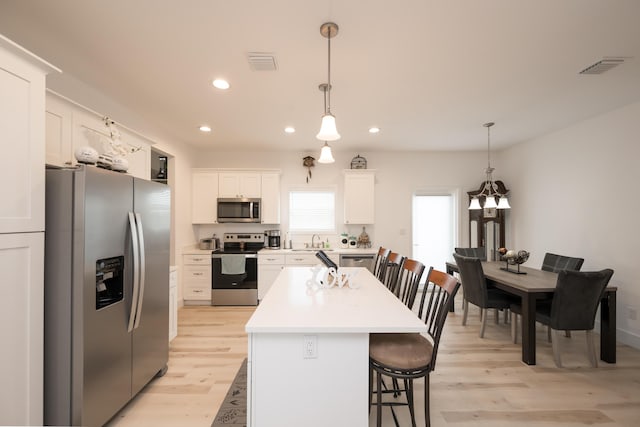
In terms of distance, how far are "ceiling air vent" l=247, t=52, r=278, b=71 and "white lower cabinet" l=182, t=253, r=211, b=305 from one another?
127 inches

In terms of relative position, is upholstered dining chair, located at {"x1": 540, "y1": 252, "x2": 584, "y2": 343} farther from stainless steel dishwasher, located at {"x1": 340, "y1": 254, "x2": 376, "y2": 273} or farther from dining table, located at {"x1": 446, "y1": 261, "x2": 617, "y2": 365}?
stainless steel dishwasher, located at {"x1": 340, "y1": 254, "x2": 376, "y2": 273}

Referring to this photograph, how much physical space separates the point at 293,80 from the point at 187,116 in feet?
5.51

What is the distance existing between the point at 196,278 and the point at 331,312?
11.7ft

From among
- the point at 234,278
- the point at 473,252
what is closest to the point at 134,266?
the point at 234,278

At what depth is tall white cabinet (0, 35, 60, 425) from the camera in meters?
1.32

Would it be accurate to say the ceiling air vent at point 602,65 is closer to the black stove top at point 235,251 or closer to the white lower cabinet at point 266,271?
the white lower cabinet at point 266,271

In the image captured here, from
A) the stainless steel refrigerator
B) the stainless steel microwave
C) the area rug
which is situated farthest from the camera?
the stainless steel microwave

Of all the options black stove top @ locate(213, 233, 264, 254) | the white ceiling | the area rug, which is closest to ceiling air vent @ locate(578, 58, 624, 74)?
the white ceiling

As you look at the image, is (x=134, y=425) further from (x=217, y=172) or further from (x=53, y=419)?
(x=217, y=172)

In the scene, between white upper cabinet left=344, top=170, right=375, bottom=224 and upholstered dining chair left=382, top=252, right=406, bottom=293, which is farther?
white upper cabinet left=344, top=170, right=375, bottom=224

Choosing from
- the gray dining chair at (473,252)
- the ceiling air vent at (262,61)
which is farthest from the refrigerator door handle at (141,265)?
the gray dining chair at (473,252)

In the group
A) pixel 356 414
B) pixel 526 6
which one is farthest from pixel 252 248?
pixel 526 6

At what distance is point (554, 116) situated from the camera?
3402mm

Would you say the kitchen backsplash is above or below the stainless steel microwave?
below
